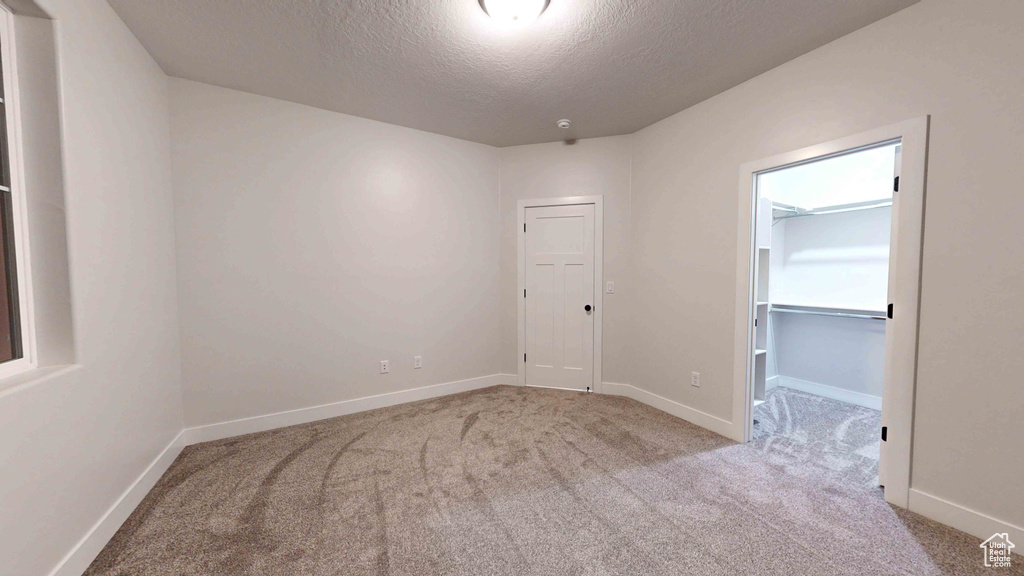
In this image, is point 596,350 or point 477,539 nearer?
point 477,539

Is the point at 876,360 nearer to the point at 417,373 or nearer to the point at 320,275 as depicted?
the point at 417,373

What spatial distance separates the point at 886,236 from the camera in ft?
11.2

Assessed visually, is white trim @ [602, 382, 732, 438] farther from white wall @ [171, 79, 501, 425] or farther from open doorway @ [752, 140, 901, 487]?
white wall @ [171, 79, 501, 425]

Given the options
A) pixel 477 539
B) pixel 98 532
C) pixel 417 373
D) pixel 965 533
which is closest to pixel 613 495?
pixel 477 539

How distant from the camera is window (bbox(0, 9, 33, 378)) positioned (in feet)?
4.59

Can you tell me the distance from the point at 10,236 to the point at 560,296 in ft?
11.9

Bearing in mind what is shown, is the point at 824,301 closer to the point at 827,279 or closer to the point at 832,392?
the point at 827,279

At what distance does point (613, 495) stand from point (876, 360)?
3390mm

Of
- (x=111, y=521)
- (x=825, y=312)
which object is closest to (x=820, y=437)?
(x=825, y=312)

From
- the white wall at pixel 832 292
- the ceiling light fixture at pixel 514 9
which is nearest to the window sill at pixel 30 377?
the ceiling light fixture at pixel 514 9

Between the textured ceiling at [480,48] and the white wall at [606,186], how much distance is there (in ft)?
2.24

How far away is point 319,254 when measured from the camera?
10.2 ft

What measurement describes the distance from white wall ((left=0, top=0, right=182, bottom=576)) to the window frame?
0.08 meters

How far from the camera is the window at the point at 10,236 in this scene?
1.40 metres
